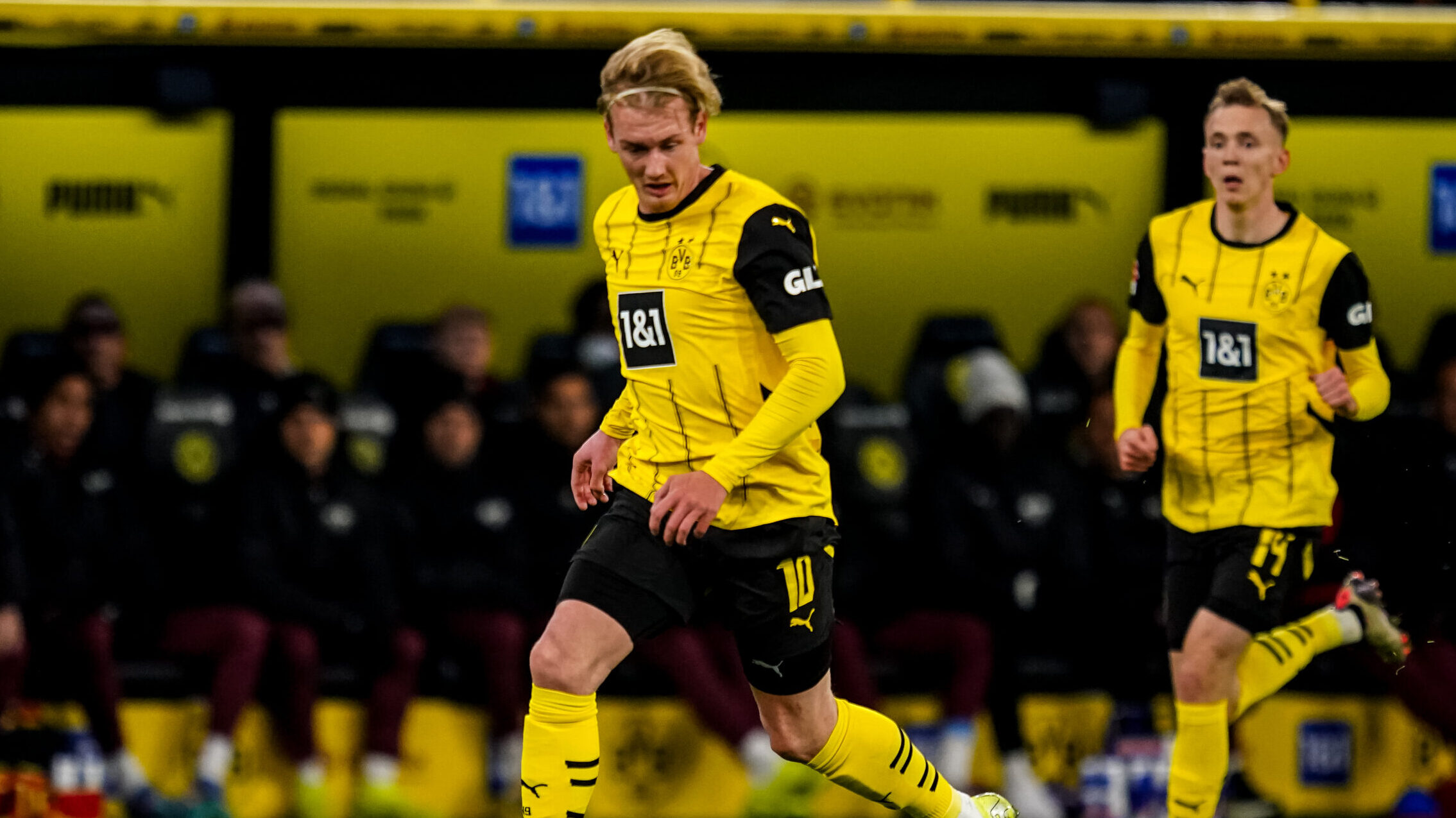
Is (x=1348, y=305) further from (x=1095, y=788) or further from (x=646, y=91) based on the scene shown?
(x=1095, y=788)

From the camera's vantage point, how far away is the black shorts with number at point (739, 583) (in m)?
4.48

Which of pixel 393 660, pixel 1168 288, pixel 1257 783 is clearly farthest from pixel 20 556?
pixel 1257 783

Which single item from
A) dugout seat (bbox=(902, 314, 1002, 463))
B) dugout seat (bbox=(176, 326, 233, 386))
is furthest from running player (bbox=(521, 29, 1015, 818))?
dugout seat (bbox=(176, 326, 233, 386))

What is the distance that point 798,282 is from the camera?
4.38 metres

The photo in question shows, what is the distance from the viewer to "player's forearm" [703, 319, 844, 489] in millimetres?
4348

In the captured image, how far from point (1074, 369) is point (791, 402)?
3.38 meters

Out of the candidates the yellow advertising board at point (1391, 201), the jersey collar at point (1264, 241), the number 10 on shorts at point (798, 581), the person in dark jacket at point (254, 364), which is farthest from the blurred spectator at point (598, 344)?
the number 10 on shorts at point (798, 581)

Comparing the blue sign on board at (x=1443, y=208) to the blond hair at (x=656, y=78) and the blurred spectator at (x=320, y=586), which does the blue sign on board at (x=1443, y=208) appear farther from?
the blond hair at (x=656, y=78)

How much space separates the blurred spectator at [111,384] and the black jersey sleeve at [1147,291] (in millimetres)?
3162

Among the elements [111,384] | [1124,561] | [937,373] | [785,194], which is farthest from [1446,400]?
[111,384]

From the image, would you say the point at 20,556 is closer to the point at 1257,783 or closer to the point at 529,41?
the point at 529,41

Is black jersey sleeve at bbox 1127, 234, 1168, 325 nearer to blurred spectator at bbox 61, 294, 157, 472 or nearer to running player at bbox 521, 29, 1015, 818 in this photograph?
running player at bbox 521, 29, 1015, 818

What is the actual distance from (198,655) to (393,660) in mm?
564

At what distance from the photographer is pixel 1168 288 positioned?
18.4 ft
